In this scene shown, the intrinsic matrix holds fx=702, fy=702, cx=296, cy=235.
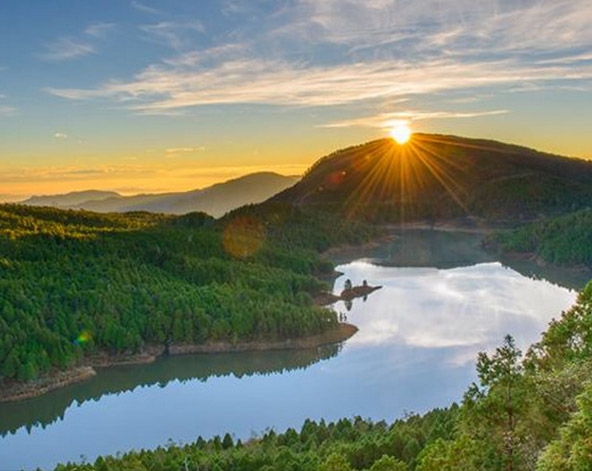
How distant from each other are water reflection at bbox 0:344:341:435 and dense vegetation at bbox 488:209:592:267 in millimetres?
45293

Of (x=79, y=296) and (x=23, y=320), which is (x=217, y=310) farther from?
(x=23, y=320)

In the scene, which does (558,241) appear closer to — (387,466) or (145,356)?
(145,356)

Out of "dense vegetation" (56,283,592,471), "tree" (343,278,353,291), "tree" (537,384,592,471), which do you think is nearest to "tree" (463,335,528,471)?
"dense vegetation" (56,283,592,471)

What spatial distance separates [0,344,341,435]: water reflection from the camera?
34.8m

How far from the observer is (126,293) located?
47.4 metres

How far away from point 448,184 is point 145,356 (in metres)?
133

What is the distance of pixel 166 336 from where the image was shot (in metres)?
44.2

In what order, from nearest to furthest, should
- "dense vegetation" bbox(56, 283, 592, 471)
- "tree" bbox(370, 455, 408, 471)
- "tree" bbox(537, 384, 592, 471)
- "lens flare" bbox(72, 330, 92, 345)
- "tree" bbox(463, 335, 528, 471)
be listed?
"tree" bbox(537, 384, 592, 471) → "dense vegetation" bbox(56, 283, 592, 471) → "tree" bbox(463, 335, 528, 471) → "tree" bbox(370, 455, 408, 471) → "lens flare" bbox(72, 330, 92, 345)

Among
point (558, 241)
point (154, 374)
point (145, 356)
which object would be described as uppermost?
point (558, 241)

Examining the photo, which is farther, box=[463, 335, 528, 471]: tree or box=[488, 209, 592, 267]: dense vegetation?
box=[488, 209, 592, 267]: dense vegetation

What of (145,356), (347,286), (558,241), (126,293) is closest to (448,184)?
(558,241)

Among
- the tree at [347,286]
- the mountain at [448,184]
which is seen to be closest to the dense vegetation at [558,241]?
the tree at [347,286]

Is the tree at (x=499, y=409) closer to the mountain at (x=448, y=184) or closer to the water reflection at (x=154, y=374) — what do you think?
the water reflection at (x=154, y=374)

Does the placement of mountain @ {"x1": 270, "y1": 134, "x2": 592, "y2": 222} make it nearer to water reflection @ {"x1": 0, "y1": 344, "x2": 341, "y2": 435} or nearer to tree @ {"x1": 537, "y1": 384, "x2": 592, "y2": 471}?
water reflection @ {"x1": 0, "y1": 344, "x2": 341, "y2": 435}
